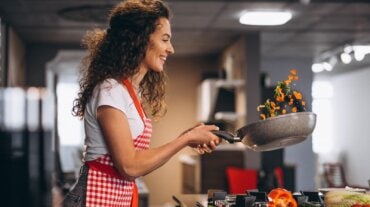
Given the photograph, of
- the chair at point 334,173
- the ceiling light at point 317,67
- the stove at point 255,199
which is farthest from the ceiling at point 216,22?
the stove at point 255,199

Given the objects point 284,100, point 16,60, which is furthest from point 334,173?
point 284,100

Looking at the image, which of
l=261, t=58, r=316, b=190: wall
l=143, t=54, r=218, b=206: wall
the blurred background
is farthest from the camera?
l=261, t=58, r=316, b=190: wall

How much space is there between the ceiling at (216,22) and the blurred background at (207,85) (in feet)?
0.04

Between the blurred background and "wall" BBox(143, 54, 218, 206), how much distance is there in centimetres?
2

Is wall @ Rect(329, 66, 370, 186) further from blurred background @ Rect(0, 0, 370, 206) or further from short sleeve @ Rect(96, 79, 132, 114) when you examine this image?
short sleeve @ Rect(96, 79, 132, 114)

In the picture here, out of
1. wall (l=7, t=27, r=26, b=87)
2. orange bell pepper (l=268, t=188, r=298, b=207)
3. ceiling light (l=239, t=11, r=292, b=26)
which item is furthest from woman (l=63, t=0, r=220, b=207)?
wall (l=7, t=27, r=26, b=87)

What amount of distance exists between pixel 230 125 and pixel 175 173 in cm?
186

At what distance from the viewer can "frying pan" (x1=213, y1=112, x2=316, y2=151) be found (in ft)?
5.90

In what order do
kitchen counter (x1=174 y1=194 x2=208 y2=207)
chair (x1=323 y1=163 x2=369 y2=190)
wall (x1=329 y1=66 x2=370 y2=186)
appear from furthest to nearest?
chair (x1=323 y1=163 x2=369 y2=190), wall (x1=329 y1=66 x2=370 y2=186), kitchen counter (x1=174 y1=194 x2=208 y2=207)

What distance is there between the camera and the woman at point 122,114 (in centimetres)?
170

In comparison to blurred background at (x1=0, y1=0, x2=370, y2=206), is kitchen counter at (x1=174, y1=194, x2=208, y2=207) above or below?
below

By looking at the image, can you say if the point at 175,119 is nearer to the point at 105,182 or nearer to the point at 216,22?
the point at 216,22

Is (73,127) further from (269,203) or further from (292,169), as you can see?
(269,203)

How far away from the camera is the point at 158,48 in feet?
5.96
